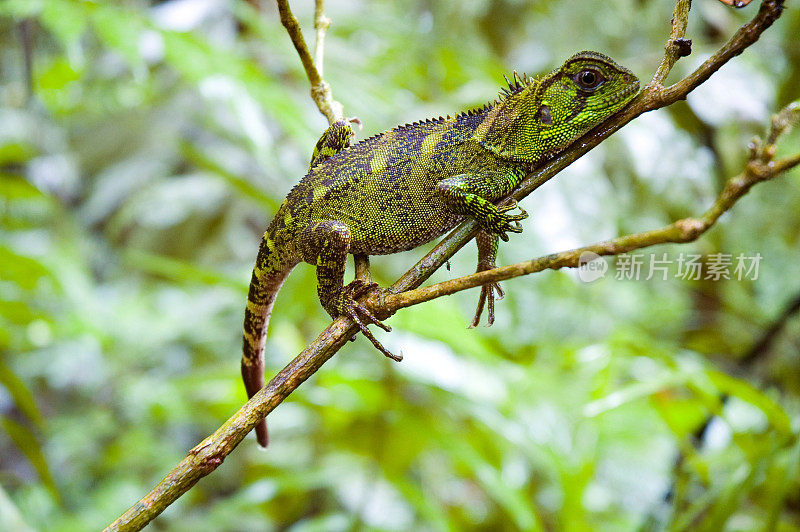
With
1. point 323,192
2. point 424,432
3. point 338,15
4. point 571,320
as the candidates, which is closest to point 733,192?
point 323,192

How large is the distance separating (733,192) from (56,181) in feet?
19.8

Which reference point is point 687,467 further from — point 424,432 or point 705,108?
point 705,108

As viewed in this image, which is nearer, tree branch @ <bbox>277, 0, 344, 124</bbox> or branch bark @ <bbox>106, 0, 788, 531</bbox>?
branch bark @ <bbox>106, 0, 788, 531</bbox>

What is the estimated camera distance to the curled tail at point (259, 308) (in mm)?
1790

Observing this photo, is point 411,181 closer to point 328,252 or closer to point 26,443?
point 328,252

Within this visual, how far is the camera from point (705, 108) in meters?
3.03

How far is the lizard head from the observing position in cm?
167

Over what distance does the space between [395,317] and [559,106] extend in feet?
3.41

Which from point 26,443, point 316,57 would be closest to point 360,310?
point 316,57

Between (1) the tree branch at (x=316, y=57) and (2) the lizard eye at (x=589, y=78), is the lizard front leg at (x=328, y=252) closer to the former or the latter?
(1) the tree branch at (x=316, y=57)

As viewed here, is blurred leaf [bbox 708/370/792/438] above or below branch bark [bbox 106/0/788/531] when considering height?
below

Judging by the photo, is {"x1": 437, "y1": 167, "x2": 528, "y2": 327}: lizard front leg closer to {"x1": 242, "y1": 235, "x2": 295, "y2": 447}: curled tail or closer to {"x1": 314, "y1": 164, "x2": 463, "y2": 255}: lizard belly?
{"x1": 314, "y1": 164, "x2": 463, "y2": 255}: lizard belly

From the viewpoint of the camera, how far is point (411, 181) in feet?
6.12
